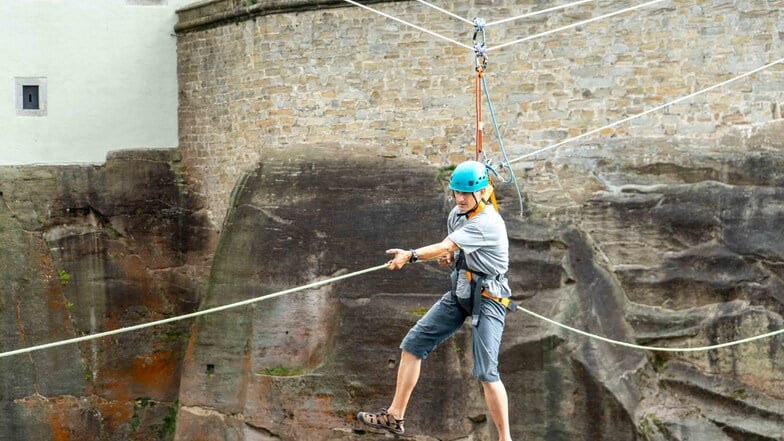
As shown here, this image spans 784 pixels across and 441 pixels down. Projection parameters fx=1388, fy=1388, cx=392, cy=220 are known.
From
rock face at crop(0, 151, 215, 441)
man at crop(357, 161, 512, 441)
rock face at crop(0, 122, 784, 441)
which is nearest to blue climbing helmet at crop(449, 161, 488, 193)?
man at crop(357, 161, 512, 441)

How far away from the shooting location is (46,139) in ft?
55.2

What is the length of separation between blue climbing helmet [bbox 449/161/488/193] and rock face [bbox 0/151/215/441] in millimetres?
7981

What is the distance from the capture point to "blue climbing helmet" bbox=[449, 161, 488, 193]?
352 inches

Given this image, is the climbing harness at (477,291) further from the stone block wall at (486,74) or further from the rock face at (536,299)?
the stone block wall at (486,74)

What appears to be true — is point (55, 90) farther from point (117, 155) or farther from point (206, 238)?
point (206, 238)

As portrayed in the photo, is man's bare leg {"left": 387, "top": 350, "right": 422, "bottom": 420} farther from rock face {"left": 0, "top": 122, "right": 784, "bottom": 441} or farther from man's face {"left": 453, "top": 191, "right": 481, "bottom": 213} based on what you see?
rock face {"left": 0, "top": 122, "right": 784, "bottom": 441}

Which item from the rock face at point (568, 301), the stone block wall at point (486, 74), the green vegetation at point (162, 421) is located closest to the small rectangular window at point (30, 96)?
the stone block wall at point (486, 74)

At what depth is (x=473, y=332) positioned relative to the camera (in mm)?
9234

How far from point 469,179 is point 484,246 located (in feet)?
1.50

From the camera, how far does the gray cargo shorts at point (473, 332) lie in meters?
9.03

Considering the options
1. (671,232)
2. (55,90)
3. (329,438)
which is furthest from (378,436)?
(55,90)

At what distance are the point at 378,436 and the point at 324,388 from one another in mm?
754

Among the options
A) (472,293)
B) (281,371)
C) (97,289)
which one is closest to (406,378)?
(472,293)

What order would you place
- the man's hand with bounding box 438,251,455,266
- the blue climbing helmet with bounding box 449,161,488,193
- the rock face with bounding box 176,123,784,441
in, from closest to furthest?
the blue climbing helmet with bounding box 449,161,488,193
the man's hand with bounding box 438,251,455,266
the rock face with bounding box 176,123,784,441
